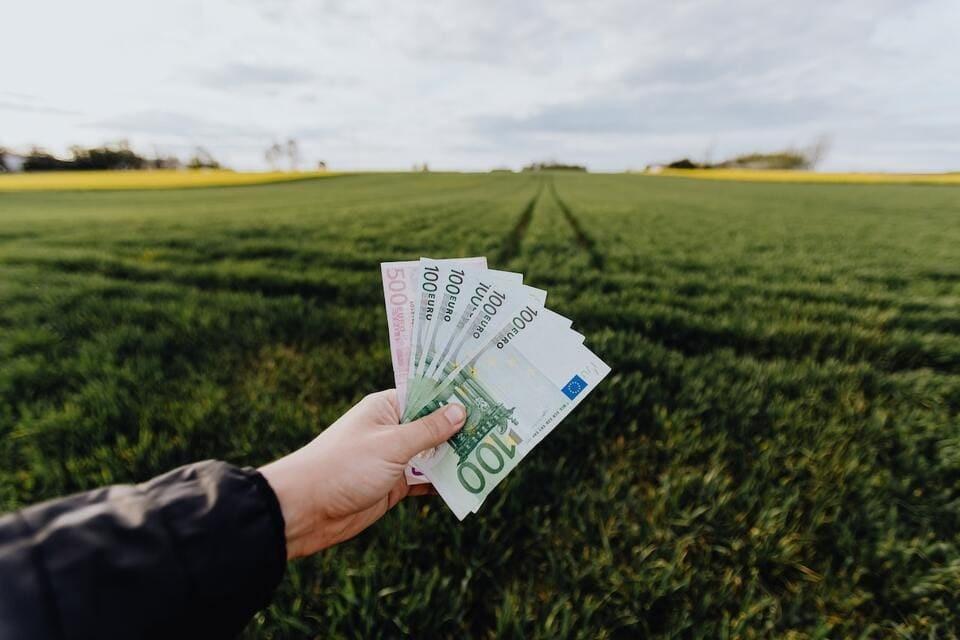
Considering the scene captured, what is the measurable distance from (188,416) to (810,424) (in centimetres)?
446

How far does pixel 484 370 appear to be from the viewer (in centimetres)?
195

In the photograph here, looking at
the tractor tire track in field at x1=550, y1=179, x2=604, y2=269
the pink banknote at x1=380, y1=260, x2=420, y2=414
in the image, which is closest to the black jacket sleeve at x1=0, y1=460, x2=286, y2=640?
the pink banknote at x1=380, y1=260, x2=420, y2=414

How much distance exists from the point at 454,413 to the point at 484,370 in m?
0.26

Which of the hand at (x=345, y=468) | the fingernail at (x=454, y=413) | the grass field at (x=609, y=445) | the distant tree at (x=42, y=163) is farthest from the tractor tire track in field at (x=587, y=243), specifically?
the distant tree at (x=42, y=163)

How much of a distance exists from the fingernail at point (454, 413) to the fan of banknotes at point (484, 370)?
0.06 meters

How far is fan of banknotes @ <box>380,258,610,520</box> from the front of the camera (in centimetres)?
187

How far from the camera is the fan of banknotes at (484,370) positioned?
1871 millimetres

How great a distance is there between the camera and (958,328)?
5156mm

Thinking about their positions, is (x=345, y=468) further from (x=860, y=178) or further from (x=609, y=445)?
(x=860, y=178)

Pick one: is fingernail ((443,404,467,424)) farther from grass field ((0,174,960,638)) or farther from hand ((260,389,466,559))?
grass field ((0,174,960,638))

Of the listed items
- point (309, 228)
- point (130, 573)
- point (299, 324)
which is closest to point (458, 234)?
point (309, 228)

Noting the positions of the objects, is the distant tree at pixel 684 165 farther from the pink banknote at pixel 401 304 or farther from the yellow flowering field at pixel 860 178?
the pink banknote at pixel 401 304

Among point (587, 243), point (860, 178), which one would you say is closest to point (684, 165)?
point (860, 178)

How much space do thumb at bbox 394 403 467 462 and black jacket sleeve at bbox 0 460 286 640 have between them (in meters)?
0.54
